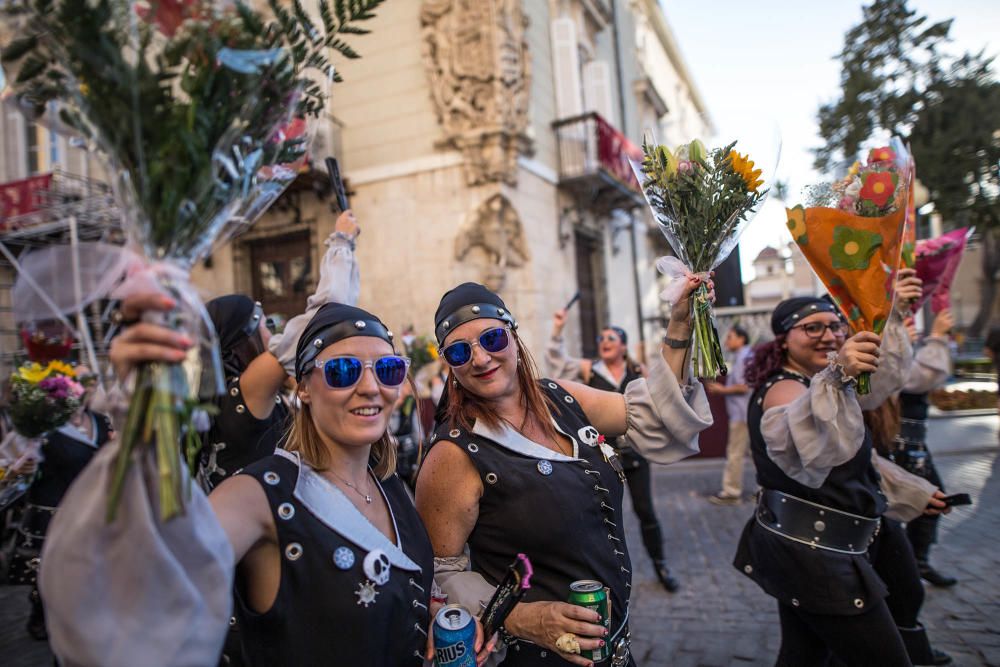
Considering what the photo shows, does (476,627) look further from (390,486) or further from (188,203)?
(188,203)

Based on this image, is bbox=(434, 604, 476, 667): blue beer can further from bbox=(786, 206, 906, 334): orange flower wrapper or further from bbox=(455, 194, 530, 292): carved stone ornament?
bbox=(455, 194, 530, 292): carved stone ornament

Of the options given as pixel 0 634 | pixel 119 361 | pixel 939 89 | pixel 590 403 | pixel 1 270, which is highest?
pixel 939 89

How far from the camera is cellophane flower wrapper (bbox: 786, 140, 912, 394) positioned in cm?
237

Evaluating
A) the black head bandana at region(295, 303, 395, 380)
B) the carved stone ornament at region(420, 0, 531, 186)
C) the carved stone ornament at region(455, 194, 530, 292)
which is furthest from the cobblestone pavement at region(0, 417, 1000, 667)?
the carved stone ornament at region(420, 0, 531, 186)

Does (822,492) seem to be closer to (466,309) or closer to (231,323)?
(466,309)

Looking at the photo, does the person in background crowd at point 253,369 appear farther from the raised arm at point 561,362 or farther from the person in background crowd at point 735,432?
the person in background crowd at point 735,432

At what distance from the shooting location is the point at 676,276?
2.13m

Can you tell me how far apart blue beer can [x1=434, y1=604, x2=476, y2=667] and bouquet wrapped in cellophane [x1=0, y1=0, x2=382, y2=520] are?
0.79m

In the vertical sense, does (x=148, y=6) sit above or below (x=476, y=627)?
above

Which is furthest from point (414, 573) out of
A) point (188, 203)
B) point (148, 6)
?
point (148, 6)

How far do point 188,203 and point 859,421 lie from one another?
2323 mm

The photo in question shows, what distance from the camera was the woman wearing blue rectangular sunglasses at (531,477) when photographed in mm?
1886

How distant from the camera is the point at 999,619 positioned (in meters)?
3.76

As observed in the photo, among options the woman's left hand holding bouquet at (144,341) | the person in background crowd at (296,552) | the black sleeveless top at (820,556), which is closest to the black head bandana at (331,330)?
the person in background crowd at (296,552)
